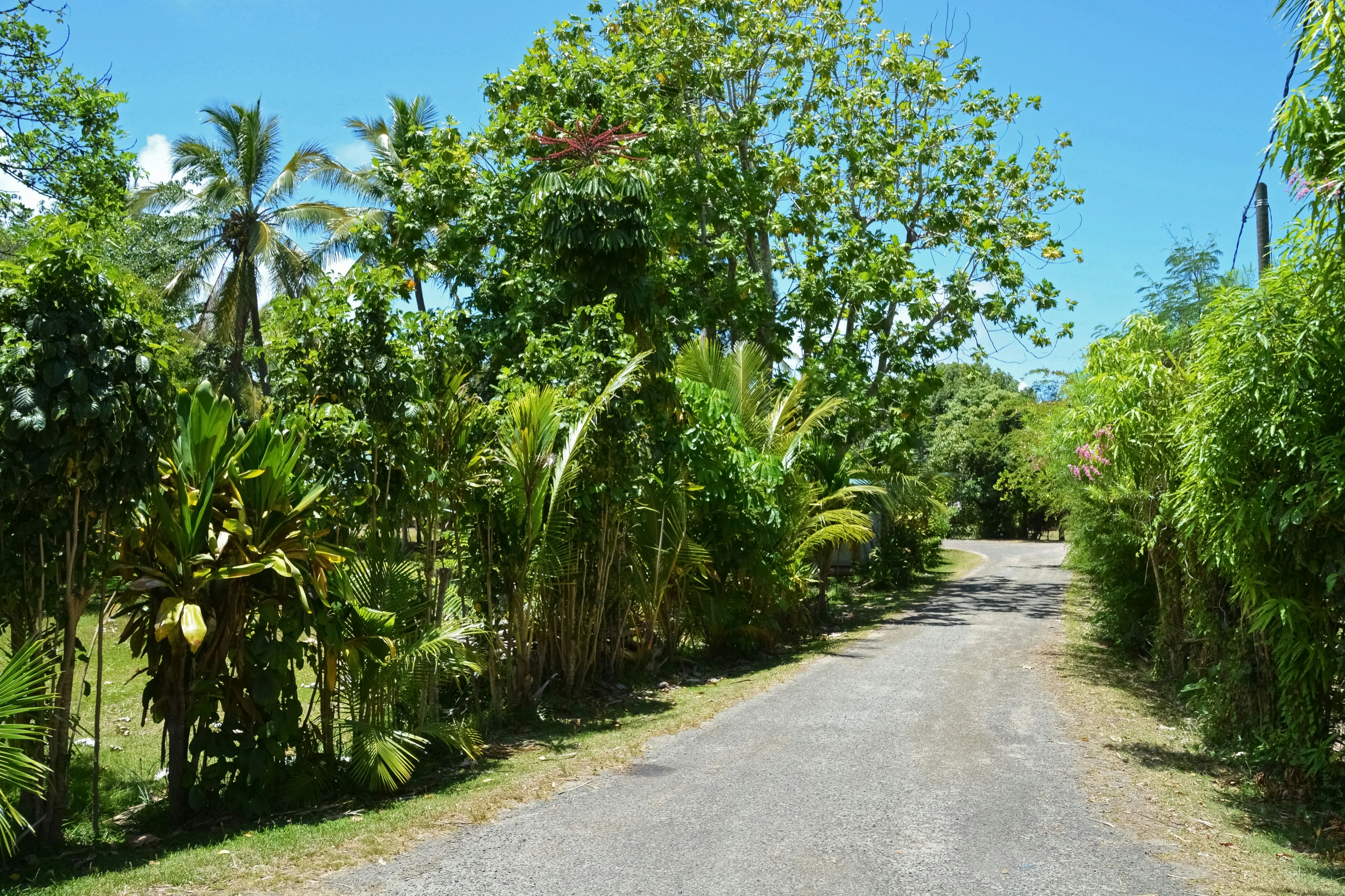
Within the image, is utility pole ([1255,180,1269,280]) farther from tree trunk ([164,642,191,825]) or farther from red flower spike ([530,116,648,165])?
tree trunk ([164,642,191,825])

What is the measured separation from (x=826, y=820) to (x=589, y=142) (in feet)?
24.2

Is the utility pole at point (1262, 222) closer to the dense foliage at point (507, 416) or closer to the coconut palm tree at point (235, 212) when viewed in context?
the dense foliage at point (507, 416)

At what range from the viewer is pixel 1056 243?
65.8 ft

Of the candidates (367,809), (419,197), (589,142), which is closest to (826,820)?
(367,809)

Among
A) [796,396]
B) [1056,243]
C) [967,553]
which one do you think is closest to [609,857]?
[796,396]

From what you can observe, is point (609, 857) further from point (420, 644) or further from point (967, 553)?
point (967, 553)

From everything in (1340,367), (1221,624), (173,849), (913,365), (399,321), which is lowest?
(173,849)

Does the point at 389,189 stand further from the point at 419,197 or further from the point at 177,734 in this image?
the point at 177,734

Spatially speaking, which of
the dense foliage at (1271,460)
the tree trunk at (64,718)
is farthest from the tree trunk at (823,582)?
the tree trunk at (64,718)

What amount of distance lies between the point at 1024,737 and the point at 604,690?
4.41 meters

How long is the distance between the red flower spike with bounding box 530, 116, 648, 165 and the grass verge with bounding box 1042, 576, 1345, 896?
7260mm

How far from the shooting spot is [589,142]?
10844 millimetres

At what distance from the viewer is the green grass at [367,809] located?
18.4ft

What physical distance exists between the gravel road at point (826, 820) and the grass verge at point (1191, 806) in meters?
0.20
